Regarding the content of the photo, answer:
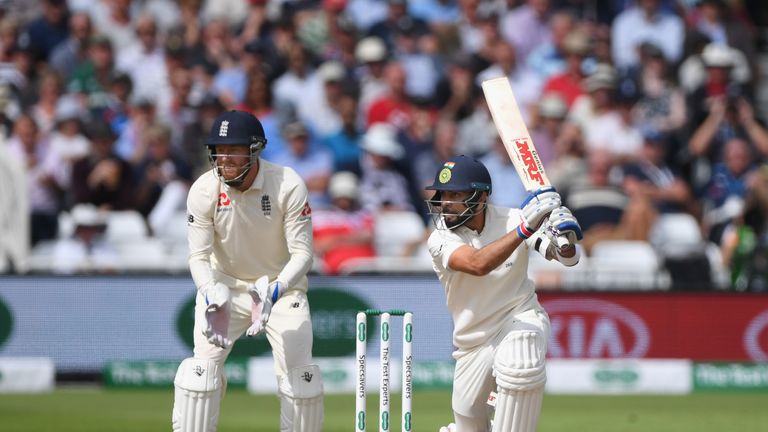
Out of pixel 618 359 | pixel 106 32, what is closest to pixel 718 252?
pixel 618 359

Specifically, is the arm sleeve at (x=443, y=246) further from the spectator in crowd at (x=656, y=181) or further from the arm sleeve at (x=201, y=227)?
the spectator in crowd at (x=656, y=181)

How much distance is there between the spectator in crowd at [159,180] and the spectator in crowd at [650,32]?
3.73 meters

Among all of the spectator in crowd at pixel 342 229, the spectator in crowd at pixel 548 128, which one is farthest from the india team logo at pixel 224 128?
the spectator in crowd at pixel 548 128

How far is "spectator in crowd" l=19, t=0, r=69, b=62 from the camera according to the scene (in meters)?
11.8

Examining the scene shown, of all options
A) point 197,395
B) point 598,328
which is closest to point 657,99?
point 598,328

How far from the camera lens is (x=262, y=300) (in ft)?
18.2

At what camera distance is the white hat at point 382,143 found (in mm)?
10578

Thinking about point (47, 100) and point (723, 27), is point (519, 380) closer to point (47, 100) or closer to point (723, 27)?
point (47, 100)

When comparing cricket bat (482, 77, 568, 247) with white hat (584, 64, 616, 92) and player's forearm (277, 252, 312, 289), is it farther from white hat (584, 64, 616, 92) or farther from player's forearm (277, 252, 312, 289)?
white hat (584, 64, 616, 92)

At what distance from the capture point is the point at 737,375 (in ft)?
32.0

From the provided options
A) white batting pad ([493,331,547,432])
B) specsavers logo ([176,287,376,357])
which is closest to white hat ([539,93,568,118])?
specsavers logo ([176,287,376,357])

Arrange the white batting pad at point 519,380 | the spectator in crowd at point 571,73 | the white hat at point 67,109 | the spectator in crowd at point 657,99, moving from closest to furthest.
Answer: the white batting pad at point 519,380 < the white hat at point 67,109 < the spectator in crowd at point 657,99 < the spectator in crowd at point 571,73

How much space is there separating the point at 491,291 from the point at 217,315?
1.07 m

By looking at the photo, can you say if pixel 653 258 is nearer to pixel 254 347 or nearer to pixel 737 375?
pixel 737 375
